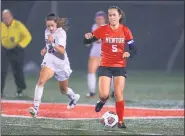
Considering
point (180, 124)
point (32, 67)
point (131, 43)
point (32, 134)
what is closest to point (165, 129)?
point (180, 124)

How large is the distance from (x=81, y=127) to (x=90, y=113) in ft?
4.69

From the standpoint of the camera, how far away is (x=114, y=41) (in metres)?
6.62

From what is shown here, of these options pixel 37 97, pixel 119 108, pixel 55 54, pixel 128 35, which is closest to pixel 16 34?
pixel 37 97

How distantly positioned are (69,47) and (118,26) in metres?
12.5

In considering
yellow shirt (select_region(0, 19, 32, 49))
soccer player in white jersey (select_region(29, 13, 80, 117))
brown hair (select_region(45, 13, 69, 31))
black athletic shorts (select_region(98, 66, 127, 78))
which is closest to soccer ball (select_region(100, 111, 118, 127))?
black athletic shorts (select_region(98, 66, 127, 78))

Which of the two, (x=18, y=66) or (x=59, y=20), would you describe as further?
(x=18, y=66)

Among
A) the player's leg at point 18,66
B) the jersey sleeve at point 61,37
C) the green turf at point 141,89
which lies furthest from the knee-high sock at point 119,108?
the green turf at point 141,89

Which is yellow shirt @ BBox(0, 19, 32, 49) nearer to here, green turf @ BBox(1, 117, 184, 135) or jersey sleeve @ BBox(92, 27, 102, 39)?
green turf @ BBox(1, 117, 184, 135)

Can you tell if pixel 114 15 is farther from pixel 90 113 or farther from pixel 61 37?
pixel 90 113

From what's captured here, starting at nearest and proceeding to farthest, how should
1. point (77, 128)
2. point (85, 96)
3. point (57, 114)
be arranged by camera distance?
point (77, 128) → point (57, 114) → point (85, 96)

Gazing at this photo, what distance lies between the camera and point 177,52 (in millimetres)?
19469

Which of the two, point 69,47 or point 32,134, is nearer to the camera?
point 32,134

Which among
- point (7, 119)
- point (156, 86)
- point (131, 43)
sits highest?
point (131, 43)

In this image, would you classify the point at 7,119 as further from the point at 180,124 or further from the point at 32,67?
the point at 32,67
